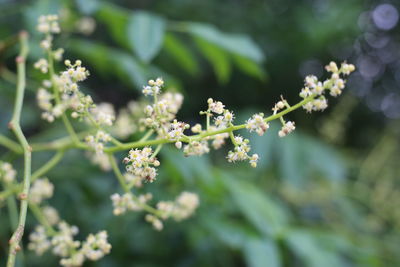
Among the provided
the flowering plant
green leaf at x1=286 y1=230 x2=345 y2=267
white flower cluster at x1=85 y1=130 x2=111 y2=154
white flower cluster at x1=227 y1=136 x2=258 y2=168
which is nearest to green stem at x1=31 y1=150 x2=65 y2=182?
the flowering plant

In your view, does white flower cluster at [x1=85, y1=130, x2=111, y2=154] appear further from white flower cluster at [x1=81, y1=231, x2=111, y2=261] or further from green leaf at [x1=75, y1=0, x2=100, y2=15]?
green leaf at [x1=75, y1=0, x2=100, y2=15]

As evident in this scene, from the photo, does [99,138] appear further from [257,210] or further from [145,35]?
[257,210]

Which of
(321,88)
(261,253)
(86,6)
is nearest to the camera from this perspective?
(321,88)

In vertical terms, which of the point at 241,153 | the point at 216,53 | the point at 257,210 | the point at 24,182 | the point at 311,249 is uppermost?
the point at 216,53

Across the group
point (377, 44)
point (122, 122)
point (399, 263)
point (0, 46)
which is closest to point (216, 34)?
point (122, 122)

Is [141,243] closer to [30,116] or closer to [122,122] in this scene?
[122,122]

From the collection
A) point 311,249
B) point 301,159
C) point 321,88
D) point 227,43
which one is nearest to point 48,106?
point 321,88

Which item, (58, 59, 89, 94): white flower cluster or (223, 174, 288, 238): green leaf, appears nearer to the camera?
(58, 59, 89, 94): white flower cluster
